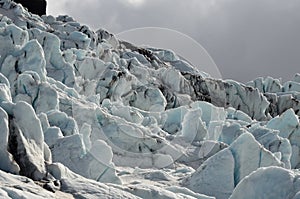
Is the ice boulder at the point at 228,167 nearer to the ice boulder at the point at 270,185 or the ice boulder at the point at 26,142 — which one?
the ice boulder at the point at 270,185

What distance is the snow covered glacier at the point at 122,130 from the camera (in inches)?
438

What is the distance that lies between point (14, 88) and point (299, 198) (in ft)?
62.5

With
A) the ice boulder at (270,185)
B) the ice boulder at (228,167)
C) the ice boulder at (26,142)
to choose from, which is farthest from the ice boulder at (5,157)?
the ice boulder at (228,167)

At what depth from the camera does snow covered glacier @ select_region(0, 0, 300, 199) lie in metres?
11.1

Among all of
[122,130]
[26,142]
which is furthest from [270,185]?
[122,130]

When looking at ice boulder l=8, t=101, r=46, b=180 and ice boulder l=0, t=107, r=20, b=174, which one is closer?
ice boulder l=0, t=107, r=20, b=174

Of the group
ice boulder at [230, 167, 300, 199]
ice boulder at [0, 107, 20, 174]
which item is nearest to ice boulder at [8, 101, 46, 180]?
ice boulder at [0, 107, 20, 174]

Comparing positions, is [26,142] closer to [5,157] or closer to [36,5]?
[5,157]

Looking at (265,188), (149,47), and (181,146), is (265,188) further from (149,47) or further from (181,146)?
(149,47)

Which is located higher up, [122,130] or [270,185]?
[122,130]

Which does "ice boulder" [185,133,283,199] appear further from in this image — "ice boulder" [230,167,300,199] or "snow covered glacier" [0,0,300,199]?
"ice boulder" [230,167,300,199]

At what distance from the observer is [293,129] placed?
33125mm

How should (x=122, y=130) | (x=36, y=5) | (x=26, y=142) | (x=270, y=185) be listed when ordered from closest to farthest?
(x=26, y=142)
(x=270, y=185)
(x=122, y=130)
(x=36, y=5)

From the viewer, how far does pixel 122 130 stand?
26344 millimetres
